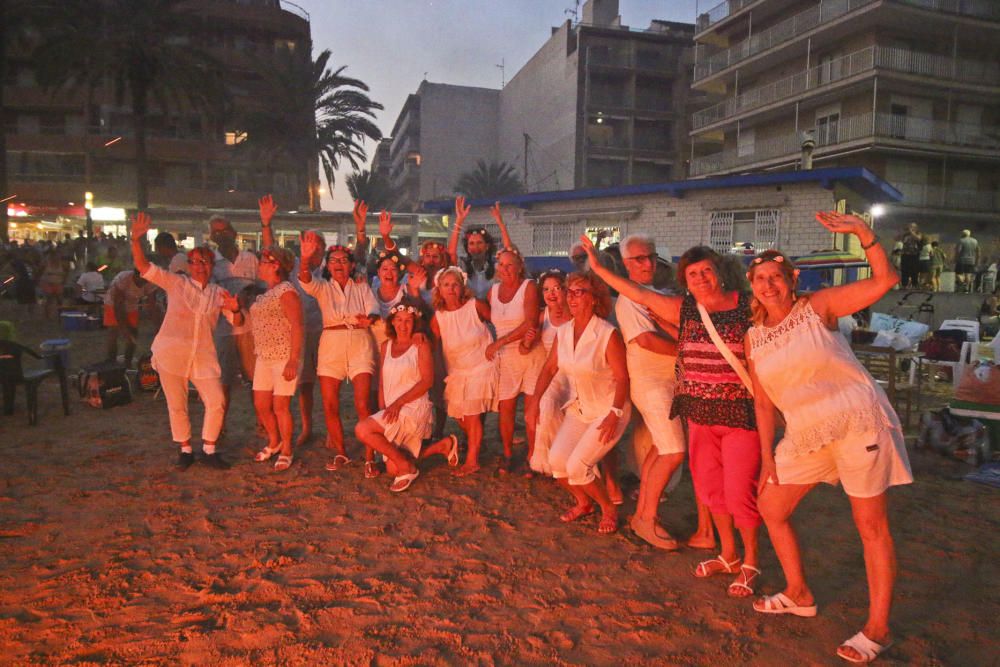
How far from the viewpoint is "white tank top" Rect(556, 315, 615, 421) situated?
4344 millimetres

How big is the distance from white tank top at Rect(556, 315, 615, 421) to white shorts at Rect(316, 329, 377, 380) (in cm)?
196

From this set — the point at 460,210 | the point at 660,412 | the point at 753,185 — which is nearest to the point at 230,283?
the point at 460,210

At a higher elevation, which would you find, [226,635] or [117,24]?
[117,24]

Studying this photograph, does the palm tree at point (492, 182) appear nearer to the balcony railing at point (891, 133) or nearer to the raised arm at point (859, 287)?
the balcony railing at point (891, 133)

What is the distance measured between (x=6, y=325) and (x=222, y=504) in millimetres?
4943

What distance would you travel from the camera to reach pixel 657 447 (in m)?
4.21

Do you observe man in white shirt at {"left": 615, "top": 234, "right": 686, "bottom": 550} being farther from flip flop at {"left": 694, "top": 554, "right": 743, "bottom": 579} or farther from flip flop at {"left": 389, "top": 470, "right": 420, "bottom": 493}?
flip flop at {"left": 389, "top": 470, "right": 420, "bottom": 493}

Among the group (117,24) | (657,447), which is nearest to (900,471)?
(657,447)

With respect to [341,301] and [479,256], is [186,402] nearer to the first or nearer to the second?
[341,301]

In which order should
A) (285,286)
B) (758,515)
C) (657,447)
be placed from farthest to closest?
(285,286) < (657,447) < (758,515)

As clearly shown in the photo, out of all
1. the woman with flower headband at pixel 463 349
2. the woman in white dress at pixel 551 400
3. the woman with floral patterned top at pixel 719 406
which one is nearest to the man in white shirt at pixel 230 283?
the woman with flower headband at pixel 463 349

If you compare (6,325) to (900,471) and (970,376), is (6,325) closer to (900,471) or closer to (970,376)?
(900,471)

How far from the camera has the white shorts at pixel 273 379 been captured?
5652 mm

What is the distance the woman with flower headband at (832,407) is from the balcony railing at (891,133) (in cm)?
3193
